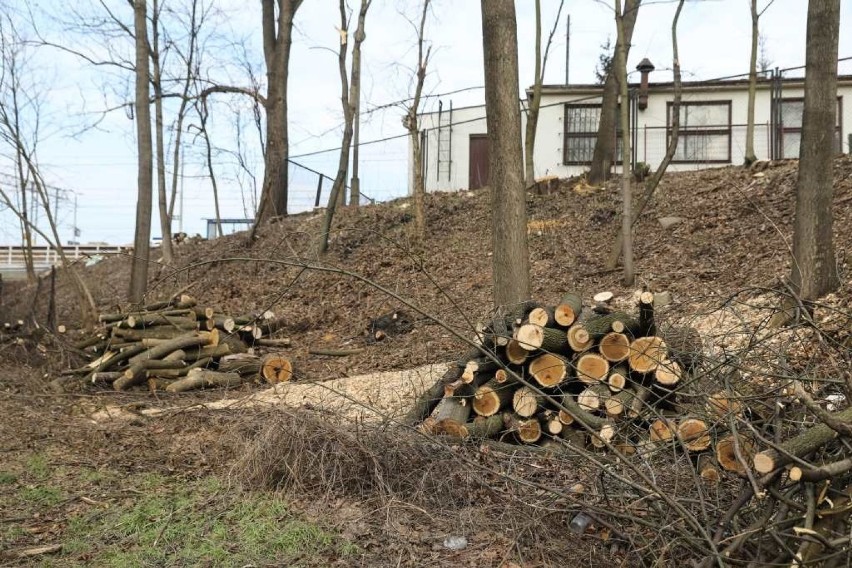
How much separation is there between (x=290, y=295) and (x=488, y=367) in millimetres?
9021

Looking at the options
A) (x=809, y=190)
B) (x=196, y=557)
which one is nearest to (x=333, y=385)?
(x=196, y=557)

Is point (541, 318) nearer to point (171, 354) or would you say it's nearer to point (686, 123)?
point (171, 354)

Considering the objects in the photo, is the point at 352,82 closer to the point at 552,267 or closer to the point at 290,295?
the point at 290,295

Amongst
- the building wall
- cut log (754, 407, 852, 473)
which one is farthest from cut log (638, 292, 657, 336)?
the building wall

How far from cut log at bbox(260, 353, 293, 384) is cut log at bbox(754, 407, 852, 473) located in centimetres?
733

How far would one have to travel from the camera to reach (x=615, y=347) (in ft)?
18.8

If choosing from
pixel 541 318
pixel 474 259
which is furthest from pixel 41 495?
pixel 474 259

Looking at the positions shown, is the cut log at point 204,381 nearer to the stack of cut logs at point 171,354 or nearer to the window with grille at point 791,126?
the stack of cut logs at point 171,354

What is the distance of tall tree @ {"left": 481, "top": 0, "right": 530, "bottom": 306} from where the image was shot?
8281 millimetres

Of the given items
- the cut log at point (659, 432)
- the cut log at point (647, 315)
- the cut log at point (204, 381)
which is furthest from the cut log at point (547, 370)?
the cut log at point (204, 381)

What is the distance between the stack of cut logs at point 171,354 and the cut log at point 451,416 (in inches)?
154

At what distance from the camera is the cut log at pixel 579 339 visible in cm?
582

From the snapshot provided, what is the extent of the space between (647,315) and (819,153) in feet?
12.5

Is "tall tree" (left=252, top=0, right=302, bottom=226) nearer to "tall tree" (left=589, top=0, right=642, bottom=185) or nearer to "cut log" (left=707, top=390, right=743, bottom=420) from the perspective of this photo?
"tall tree" (left=589, top=0, right=642, bottom=185)
